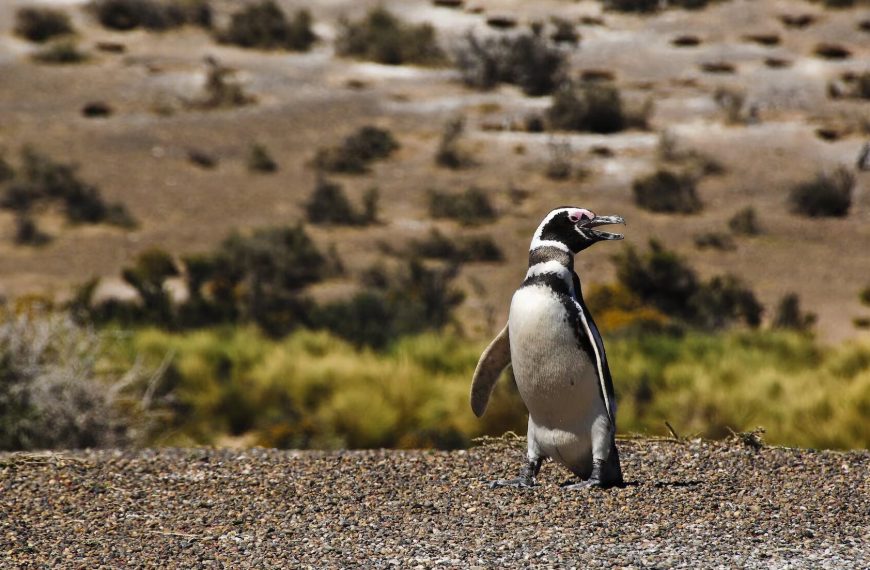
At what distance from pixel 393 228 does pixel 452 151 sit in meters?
4.08

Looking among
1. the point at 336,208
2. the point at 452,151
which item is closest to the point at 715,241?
the point at 452,151

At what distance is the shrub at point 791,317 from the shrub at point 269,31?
2179 centimetres

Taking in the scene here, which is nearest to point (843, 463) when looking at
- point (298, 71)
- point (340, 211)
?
point (340, 211)

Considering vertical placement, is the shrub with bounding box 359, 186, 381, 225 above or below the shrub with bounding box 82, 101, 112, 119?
below

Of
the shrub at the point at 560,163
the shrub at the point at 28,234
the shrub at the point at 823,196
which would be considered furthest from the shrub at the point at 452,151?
the shrub at the point at 28,234

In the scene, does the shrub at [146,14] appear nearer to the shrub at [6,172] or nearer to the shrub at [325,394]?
the shrub at [6,172]

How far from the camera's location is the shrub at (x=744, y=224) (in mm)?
24219

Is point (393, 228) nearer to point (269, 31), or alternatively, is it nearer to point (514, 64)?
point (514, 64)

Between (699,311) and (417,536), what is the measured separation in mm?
13600

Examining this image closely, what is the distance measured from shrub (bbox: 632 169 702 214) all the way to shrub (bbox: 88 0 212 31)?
18688mm

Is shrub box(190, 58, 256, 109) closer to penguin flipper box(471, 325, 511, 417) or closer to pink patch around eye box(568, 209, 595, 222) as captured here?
penguin flipper box(471, 325, 511, 417)

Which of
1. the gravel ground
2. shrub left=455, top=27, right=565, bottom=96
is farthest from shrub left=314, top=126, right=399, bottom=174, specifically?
the gravel ground

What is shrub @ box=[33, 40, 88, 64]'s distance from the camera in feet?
112

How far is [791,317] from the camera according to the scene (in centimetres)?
1845
